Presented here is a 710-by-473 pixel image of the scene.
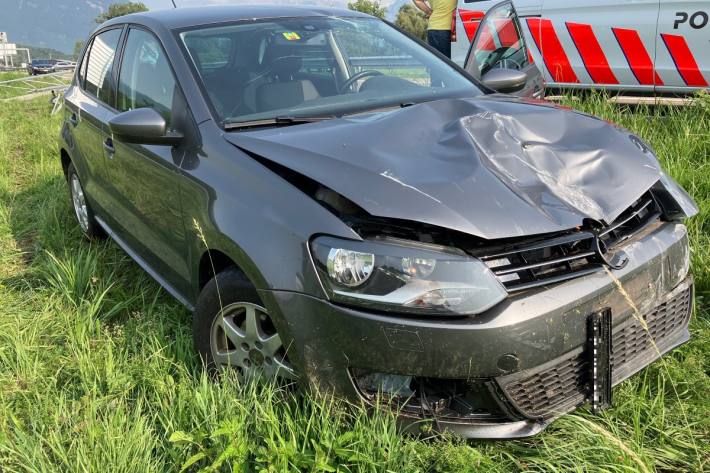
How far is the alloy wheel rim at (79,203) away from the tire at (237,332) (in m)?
2.40

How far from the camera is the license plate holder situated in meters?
1.87

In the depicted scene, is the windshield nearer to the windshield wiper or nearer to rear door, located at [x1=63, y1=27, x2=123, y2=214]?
the windshield wiper

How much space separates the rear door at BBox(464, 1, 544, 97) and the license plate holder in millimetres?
2427

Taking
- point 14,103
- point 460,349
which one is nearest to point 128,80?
point 460,349

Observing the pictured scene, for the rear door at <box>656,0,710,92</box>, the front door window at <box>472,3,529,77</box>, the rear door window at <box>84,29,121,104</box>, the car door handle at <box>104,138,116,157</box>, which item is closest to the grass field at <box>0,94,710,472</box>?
the car door handle at <box>104,138,116,157</box>

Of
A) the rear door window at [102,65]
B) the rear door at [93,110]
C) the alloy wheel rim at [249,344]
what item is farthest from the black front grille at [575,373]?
the rear door window at [102,65]

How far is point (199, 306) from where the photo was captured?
2.42m

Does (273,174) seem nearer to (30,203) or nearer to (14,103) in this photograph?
(30,203)

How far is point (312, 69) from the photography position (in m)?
3.09

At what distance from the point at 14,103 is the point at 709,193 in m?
14.7

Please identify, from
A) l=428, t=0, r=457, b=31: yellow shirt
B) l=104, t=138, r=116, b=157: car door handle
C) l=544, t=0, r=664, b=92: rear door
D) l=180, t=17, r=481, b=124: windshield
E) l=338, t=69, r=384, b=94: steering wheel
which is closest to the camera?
l=180, t=17, r=481, b=124: windshield

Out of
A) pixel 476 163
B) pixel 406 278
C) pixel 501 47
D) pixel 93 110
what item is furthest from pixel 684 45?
pixel 93 110

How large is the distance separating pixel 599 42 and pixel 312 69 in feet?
11.6

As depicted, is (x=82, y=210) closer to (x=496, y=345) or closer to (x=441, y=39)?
(x=496, y=345)
